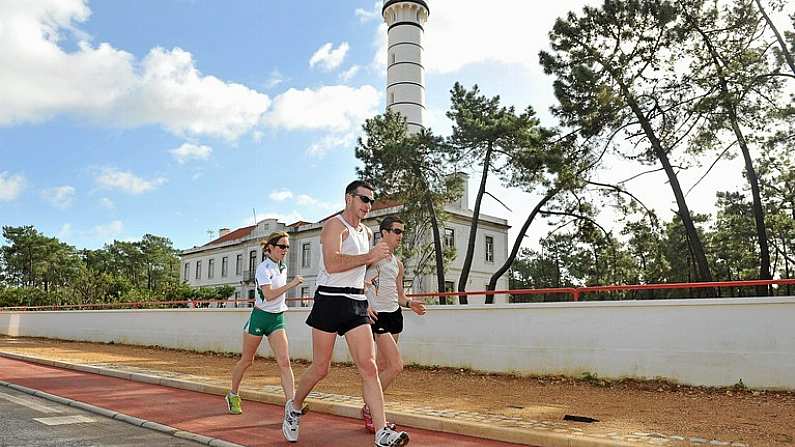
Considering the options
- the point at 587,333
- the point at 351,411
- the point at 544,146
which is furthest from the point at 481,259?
the point at 351,411

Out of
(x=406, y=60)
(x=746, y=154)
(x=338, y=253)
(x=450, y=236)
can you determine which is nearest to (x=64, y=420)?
(x=338, y=253)

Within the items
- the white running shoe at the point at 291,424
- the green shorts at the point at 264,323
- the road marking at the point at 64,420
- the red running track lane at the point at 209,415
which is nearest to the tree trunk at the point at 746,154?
the red running track lane at the point at 209,415

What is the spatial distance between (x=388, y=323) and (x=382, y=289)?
35 centimetres

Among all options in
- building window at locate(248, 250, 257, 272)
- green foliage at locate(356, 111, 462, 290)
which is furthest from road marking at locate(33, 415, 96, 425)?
building window at locate(248, 250, 257, 272)

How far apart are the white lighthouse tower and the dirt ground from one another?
108 feet

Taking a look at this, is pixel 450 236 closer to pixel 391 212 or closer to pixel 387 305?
pixel 391 212

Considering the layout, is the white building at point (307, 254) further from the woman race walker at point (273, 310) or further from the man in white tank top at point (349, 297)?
the man in white tank top at point (349, 297)

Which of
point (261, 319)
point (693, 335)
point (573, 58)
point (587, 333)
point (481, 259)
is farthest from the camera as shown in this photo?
point (481, 259)

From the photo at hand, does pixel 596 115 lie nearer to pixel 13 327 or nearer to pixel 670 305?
pixel 670 305

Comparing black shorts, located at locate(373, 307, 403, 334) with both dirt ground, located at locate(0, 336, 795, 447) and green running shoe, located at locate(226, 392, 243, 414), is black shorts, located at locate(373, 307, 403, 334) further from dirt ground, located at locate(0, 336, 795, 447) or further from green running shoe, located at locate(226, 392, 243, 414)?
green running shoe, located at locate(226, 392, 243, 414)

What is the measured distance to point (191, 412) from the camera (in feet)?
23.7

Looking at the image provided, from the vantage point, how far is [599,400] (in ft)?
28.0

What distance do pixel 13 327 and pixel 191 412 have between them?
25856mm

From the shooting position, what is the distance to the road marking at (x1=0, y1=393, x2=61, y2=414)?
727 cm
